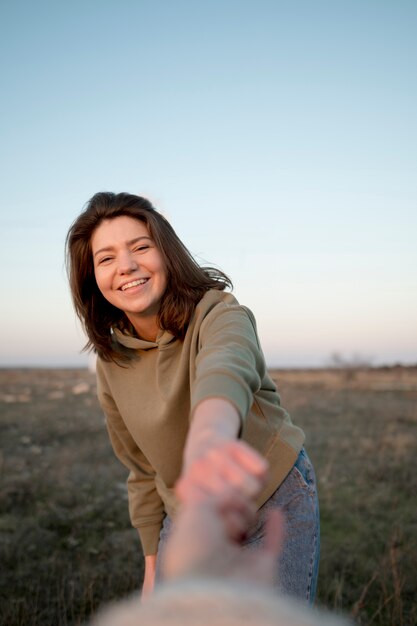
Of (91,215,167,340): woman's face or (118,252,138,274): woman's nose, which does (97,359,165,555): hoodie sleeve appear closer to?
(91,215,167,340): woman's face

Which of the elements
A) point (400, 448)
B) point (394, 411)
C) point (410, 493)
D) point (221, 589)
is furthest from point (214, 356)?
point (394, 411)

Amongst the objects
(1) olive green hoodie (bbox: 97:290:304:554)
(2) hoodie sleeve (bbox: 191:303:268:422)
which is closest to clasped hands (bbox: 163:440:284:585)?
(2) hoodie sleeve (bbox: 191:303:268:422)

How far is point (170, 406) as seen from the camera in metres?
2.12

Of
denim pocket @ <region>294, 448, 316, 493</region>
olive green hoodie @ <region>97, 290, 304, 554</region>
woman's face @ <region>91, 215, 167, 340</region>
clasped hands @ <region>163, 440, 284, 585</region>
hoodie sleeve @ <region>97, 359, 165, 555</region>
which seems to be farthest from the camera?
hoodie sleeve @ <region>97, 359, 165, 555</region>

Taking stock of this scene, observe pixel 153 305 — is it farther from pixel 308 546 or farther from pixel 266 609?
pixel 266 609

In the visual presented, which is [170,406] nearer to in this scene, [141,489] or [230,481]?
[141,489]

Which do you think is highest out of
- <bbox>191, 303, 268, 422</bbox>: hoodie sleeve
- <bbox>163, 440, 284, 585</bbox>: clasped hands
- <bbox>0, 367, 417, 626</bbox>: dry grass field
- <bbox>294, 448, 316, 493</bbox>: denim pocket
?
<bbox>191, 303, 268, 422</bbox>: hoodie sleeve

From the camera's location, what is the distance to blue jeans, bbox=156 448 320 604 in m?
1.93

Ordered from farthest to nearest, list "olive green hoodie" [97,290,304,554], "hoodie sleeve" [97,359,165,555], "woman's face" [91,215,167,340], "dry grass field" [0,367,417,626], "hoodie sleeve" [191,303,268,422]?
"dry grass field" [0,367,417,626], "hoodie sleeve" [97,359,165,555], "woman's face" [91,215,167,340], "olive green hoodie" [97,290,304,554], "hoodie sleeve" [191,303,268,422]

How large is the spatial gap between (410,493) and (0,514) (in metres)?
5.57

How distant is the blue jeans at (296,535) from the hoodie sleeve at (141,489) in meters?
0.79

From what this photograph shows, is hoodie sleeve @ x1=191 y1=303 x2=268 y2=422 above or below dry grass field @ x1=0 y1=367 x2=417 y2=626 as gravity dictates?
above

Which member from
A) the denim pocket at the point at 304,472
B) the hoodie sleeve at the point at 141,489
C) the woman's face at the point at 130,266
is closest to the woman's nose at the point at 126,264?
the woman's face at the point at 130,266

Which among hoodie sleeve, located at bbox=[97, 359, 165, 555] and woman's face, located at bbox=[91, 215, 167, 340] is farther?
hoodie sleeve, located at bbox=[97, 359, 165, 555]
